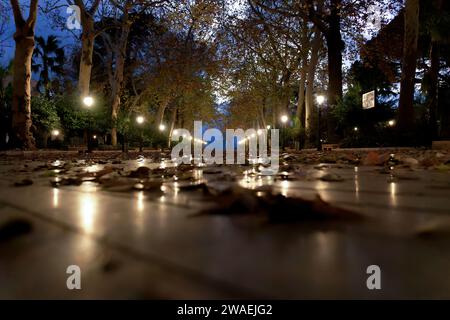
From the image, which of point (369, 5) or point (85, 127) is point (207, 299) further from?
point (369, 5)

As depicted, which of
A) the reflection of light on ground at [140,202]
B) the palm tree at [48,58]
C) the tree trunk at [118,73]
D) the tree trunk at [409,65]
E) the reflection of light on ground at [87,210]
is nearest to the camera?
the reflection of light on ground at [87,210]

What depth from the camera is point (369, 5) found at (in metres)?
19.5

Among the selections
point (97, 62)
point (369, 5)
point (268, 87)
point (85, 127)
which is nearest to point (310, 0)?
point (369, 5)

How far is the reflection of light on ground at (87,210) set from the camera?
114 cm

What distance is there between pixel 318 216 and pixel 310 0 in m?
16.0

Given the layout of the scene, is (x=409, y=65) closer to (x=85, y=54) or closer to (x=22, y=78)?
(x=22, y=78)

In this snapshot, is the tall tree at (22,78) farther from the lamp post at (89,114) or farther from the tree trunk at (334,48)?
the tree trunk at (334,48)

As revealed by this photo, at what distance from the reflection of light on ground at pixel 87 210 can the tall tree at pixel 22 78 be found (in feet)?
42.6

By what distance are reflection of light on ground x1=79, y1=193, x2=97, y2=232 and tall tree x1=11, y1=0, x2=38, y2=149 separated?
42.6ft

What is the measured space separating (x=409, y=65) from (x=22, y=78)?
14148 mm

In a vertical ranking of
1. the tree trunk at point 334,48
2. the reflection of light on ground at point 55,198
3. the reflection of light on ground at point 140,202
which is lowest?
the reflection of light on ground at point 55,198

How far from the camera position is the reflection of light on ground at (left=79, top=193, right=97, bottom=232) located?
3.75 feet

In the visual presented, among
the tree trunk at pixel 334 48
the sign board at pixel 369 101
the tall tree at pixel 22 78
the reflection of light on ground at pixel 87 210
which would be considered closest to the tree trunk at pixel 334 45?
the tree trunk at pixel 334 48

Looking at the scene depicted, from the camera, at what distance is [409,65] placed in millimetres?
13375
